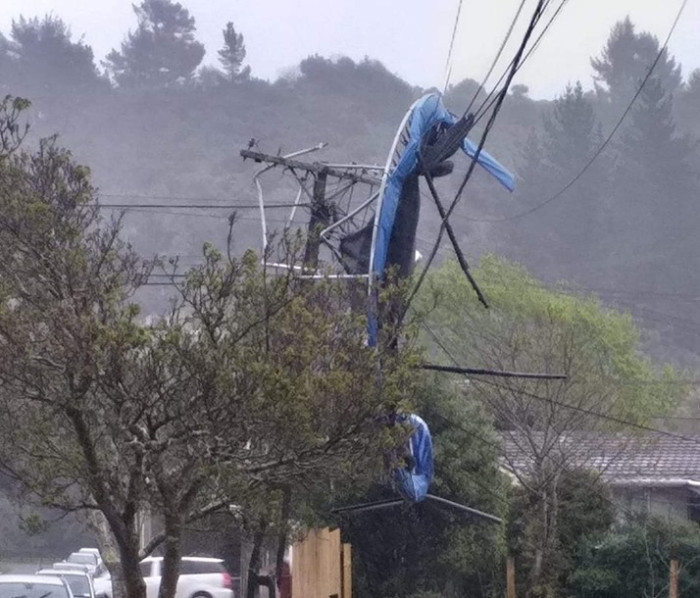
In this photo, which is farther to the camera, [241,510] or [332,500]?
[332,500]

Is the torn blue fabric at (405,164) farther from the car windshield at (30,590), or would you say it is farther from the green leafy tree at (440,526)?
the green leafy tree at (440,526)

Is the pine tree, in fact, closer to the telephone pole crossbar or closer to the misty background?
the misty background

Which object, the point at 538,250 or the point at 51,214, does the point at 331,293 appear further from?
the point at 538,250

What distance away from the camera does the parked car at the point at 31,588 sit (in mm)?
19219

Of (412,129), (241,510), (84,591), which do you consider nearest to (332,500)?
(84,591)

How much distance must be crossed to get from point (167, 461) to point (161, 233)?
3395cm

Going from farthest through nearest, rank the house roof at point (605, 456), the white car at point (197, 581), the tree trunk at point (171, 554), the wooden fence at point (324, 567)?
the white car at point (197, 581) → the house roof at point (605, 456) → the wooden fence at point (324, 567) → the tree trunk at point (171, 554)

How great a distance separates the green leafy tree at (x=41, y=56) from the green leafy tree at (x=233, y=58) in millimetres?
5039

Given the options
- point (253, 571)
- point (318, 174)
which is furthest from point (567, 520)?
point (318, 174)

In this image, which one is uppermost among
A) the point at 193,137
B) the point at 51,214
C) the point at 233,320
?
the point at 193,137

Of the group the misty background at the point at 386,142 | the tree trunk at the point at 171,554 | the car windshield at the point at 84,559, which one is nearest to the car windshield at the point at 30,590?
the tree trunk at the point at 171,554

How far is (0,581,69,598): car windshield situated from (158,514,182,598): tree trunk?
7.96m

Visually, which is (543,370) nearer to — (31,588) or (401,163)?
(31,588)

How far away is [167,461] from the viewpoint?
442 inches
